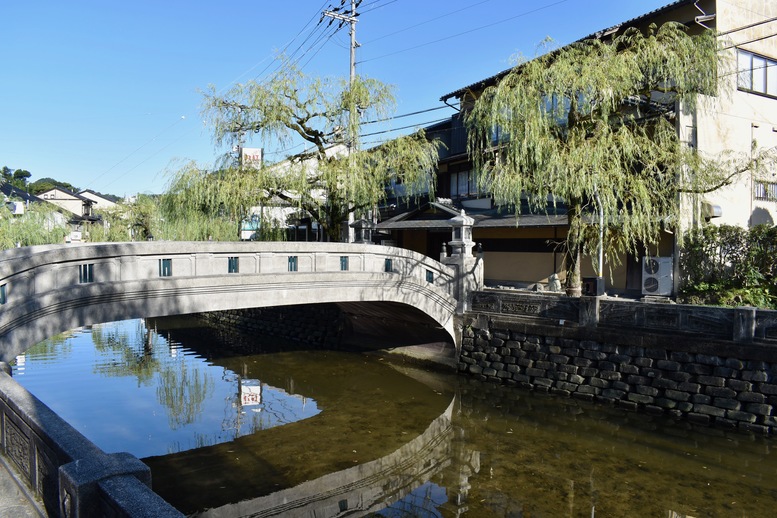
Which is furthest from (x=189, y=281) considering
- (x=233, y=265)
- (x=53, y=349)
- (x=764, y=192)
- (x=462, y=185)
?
(x=764, y=192)

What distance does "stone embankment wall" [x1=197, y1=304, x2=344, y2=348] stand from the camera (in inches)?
819

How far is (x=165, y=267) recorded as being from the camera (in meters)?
11.3

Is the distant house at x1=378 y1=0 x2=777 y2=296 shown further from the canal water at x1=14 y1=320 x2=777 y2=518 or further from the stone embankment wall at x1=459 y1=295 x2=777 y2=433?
the canal water at x1=14 y1=320 x2=777 y2=518

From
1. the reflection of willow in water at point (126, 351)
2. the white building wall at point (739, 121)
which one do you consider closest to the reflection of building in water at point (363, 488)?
the reflection of willow in water at point (126, 351)

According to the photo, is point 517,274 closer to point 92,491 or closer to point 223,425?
point 223,425

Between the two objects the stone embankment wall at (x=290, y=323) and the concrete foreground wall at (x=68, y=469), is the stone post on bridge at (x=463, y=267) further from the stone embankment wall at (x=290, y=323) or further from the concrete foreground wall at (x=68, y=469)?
the concrete foreground wall at (x=68, y=469)

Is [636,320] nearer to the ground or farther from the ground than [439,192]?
nearer to the ground

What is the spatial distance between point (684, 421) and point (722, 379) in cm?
119

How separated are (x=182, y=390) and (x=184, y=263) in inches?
197

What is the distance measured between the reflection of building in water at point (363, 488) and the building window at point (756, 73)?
15162mm

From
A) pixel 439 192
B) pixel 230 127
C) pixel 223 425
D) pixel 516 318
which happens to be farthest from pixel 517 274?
pixel 223 425

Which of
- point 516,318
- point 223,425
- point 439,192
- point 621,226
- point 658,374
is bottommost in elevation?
point 223,425

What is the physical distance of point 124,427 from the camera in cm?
1162

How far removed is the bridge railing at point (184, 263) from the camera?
28.5 ft
